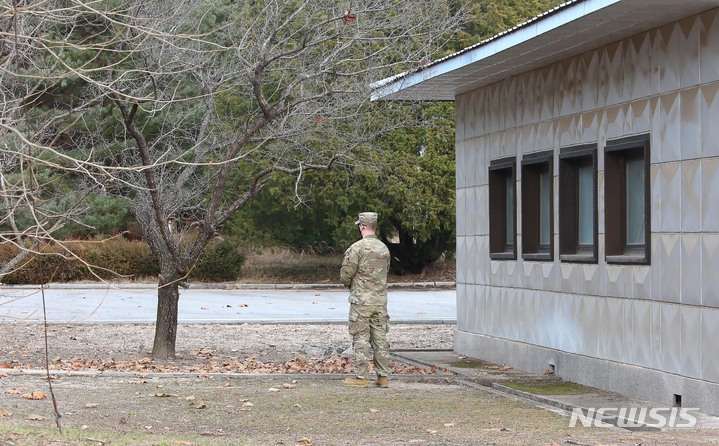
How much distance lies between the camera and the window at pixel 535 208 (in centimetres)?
1407

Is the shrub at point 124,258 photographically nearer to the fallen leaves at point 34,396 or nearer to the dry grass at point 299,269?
the dry grass at point 299,269

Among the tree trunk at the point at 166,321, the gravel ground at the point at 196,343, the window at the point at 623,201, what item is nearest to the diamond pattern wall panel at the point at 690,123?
the window at the point at 623,201

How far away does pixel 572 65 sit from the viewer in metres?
13.0

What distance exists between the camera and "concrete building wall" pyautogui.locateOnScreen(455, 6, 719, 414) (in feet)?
33.3

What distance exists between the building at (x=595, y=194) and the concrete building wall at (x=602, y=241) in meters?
0.02

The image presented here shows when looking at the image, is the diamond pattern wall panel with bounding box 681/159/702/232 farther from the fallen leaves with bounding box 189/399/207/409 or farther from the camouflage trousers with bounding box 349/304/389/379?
the fallen leaves with bounding box 189/399/207/409

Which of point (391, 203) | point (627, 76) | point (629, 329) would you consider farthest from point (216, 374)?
point (391, 203)

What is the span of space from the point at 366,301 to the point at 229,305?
15.7 meters

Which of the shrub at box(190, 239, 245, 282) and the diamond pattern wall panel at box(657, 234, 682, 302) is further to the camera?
the shrub at box(190, 239, 245, 282)

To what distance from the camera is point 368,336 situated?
41.1 feet

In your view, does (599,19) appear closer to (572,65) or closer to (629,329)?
(572,65)

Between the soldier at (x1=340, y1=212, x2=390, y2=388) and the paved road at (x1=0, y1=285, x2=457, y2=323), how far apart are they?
8.13m

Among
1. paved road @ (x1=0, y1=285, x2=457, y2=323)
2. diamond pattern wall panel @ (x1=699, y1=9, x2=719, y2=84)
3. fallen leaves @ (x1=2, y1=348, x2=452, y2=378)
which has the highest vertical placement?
diamond pattern wall panel @ (x1=699, y1=9, x2=719, y2=84)

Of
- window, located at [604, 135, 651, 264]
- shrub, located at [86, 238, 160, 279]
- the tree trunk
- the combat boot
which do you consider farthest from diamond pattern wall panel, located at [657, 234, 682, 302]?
shrub, located at [86, 238, 160, 279]
